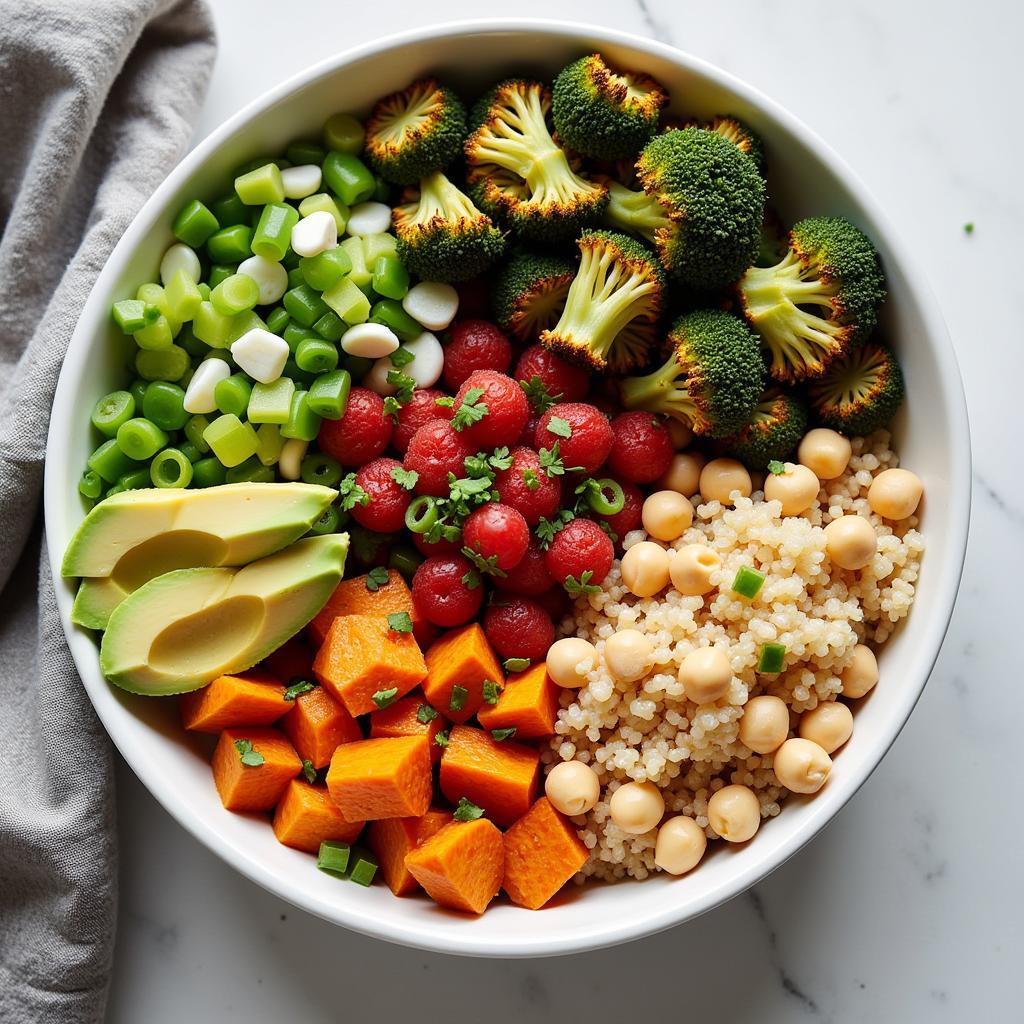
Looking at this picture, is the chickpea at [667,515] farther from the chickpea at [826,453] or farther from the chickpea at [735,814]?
the chickpea at [735,814]

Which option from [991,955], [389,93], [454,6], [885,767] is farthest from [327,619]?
[991,955]

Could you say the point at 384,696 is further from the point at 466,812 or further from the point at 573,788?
the point at 573,788

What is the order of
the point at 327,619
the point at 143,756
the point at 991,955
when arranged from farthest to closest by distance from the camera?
1. the point at 991,955
2. the point at 327,619
3. the point at 143,756

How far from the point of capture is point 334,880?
1.80m

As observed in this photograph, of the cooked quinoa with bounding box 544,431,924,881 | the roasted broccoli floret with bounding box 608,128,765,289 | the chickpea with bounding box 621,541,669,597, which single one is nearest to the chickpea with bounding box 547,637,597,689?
the cooked quinoa with bounding box 544,431,924,881

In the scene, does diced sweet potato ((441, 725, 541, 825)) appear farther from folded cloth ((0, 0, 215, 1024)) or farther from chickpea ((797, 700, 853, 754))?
folded cloth ((0, 0, 215, 1024))

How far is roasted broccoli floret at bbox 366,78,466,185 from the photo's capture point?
1.84 metres

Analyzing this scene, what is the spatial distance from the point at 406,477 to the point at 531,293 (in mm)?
402

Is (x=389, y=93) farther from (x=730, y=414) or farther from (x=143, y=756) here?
(x=143, y=756)

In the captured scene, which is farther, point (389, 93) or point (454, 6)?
point (454, 6)

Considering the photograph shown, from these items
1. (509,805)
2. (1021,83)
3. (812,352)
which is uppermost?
(1021,83)

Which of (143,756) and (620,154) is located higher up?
(620,154)

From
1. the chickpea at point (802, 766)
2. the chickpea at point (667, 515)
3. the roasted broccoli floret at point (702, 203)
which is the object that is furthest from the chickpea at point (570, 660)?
the roasted broccoli floret at point (702, 203)

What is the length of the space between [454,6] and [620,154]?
23.7 inches
